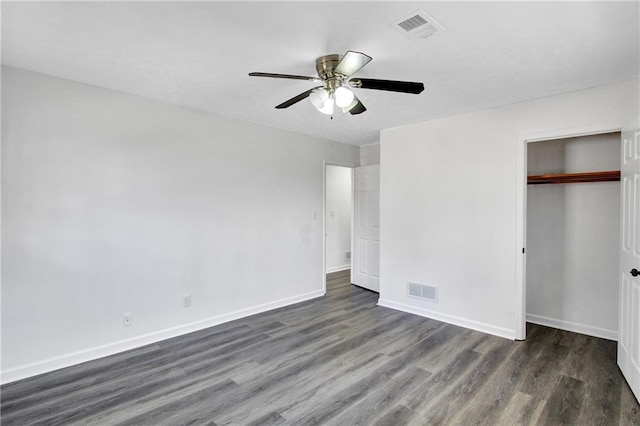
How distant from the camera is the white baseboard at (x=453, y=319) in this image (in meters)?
3.46

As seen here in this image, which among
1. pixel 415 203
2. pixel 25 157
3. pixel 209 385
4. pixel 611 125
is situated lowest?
pixel 209 385

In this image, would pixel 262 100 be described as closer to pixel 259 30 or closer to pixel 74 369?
pixel 259 30

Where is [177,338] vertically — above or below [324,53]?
below

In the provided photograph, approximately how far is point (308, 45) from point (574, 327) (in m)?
4.04

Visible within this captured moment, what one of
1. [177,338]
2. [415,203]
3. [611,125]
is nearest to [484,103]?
[611,125]

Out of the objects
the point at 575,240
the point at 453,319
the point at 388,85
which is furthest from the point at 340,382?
the point at 575,240

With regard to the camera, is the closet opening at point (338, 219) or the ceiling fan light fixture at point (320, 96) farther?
the closet opening at point (338, 219)

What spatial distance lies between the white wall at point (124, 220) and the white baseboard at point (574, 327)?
10.5ft

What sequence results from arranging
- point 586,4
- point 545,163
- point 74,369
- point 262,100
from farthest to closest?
point 545,163
point 262,100
point 74,369
point 586,4

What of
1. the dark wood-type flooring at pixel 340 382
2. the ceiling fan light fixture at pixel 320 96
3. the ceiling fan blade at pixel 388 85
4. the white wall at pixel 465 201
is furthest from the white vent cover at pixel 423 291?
the ceiling fan light fixture at pixel 320 96

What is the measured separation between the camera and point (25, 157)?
260 centimetres

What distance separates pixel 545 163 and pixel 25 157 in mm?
5238

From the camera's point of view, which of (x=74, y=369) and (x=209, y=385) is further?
(x=74, y=369)

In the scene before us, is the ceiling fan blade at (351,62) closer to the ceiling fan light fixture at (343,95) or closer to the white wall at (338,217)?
the ceiling fan light fixture at (343,95)
